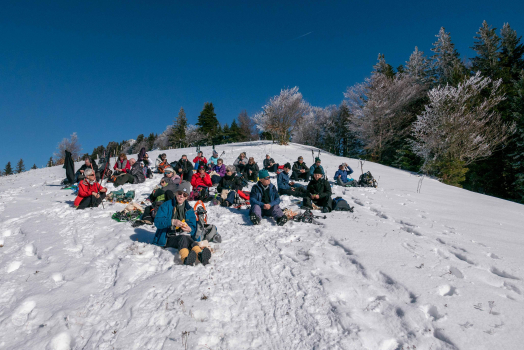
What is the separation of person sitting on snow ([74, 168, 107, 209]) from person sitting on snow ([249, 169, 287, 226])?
510cm

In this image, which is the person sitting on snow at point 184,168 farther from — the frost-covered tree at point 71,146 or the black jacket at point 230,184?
the frost-covered tree at point 71,146

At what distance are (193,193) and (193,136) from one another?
46.7 metres

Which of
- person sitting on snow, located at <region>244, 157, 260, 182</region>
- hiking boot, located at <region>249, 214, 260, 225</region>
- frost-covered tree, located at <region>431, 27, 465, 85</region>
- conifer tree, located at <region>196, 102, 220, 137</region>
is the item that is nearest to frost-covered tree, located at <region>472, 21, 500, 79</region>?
frost-covered tree, located at <region>431, 27, 465, 85</region>

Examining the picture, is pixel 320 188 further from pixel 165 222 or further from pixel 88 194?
pixel 88 194

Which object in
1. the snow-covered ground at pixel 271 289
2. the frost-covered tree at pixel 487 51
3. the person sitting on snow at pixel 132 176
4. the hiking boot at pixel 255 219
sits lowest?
the snow-covered ground at pixel 271 289

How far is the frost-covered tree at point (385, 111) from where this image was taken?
1020 inches

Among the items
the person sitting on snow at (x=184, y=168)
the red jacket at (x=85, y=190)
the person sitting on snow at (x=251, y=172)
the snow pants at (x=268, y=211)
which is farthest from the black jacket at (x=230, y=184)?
the red jacket at (x=85, y=190)

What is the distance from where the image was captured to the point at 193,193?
862 centimetres

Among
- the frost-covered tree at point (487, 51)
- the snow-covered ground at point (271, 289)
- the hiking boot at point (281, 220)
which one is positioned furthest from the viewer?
the frost-covered tree at point (487, 51)

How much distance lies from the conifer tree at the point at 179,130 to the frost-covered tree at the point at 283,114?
24777 mm

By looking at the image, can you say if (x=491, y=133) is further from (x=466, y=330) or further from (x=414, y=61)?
(x=466, y=330)

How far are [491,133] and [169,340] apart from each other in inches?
974

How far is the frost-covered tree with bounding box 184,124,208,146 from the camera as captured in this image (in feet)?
167

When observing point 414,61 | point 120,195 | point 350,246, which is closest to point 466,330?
point 350,246
